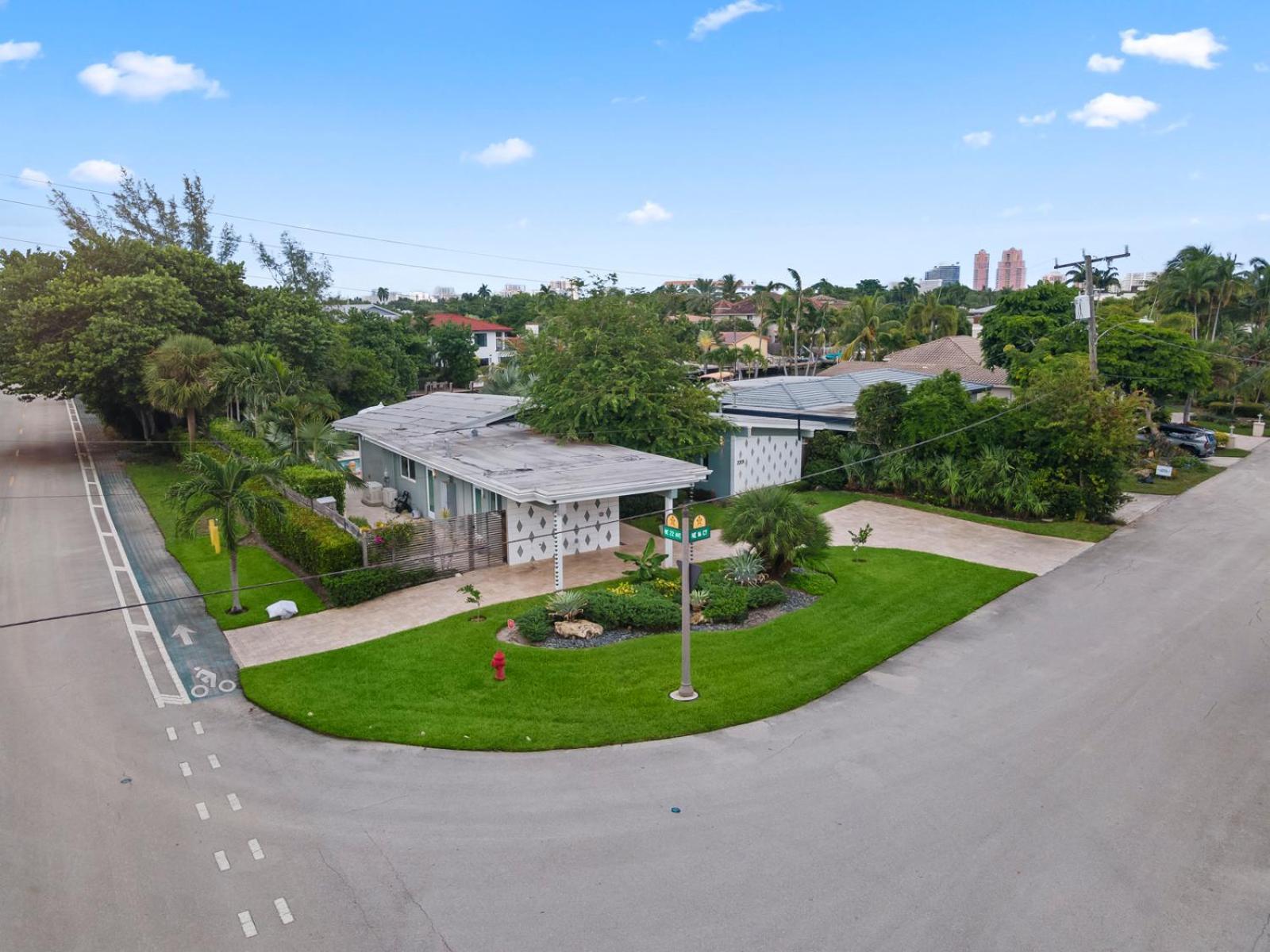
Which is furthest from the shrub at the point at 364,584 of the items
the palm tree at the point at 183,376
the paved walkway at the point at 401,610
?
the palm tree at the point at 183,376

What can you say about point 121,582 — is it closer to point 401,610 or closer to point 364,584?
point 364,584

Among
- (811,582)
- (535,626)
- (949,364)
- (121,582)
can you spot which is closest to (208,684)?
(535,626)

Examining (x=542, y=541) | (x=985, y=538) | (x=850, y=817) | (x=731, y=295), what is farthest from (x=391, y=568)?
(x=731, y=295)

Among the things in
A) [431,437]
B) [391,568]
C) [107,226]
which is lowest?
[391,568]

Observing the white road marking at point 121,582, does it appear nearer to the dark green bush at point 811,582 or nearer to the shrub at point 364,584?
the shrub at point 364,584

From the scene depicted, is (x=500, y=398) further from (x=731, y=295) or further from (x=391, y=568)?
(x=731, y=295)

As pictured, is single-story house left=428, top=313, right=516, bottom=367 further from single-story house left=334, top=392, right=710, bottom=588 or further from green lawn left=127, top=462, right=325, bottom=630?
green lawn left=127, top=462, right=325, bottom=630

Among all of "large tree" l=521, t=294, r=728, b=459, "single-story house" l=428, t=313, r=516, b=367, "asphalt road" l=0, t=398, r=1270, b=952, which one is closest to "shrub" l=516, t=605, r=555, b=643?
"asphalt road" l=0, t=398, r=1270, b=952
